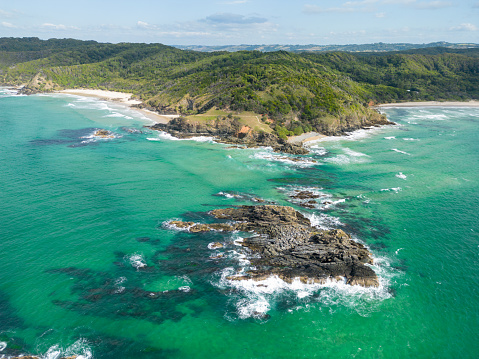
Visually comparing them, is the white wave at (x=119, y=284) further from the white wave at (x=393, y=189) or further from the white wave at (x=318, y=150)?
the white wave at (x=318, y=150)

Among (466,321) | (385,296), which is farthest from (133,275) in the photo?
(466,321)

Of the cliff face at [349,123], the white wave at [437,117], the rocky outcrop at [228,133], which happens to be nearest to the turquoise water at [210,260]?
the rocky outcrop at [228,133]

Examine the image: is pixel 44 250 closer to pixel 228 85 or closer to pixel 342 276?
pixel 342 276

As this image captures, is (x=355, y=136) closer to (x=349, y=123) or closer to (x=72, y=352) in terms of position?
(x=349, y=123)

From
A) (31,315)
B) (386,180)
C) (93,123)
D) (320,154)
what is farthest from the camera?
(93,123)

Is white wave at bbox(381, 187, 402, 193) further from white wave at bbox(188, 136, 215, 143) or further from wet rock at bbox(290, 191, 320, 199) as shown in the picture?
white wave at bbox(188, 136, 215, 143)
